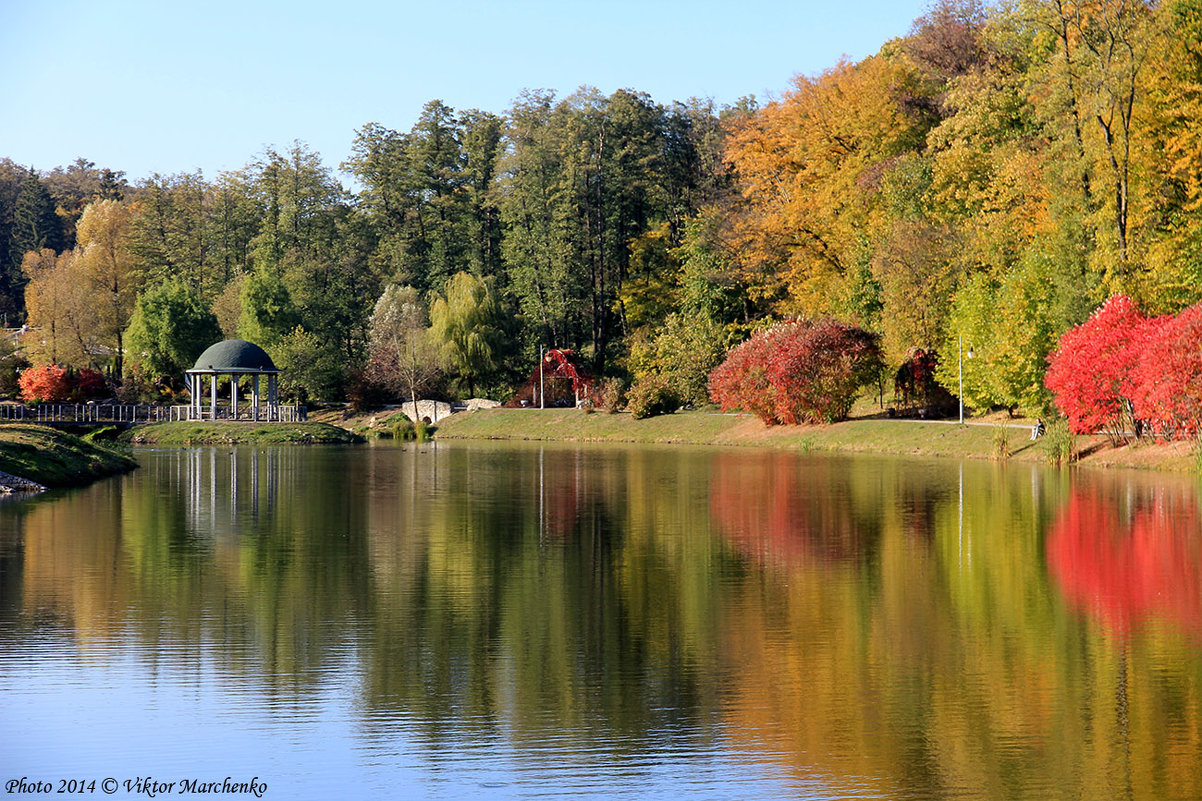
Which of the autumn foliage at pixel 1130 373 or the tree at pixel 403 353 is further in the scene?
the tree at pixel 403 353

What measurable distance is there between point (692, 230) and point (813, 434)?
2025cm

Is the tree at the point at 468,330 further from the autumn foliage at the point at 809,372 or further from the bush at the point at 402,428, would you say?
the autumn foliage at the point at 809,372

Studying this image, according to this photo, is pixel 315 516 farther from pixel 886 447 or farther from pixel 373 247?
pixel 373 247

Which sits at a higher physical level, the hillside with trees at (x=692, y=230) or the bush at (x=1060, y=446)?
the hillside with trees at (x=692, y=230)

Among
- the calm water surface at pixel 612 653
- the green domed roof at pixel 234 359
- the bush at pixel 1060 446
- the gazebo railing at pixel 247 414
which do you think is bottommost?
the calm water surface at pixel 612 653

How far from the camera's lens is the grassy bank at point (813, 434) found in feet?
112

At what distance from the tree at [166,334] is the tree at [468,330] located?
14066 millimetres

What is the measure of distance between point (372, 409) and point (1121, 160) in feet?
140

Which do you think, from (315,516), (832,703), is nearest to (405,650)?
(832,703)

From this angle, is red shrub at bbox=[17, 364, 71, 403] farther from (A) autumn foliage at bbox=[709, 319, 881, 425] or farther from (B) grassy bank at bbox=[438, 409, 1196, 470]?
(A) autumn foliage at bbox=[709, 319, 881, 425]

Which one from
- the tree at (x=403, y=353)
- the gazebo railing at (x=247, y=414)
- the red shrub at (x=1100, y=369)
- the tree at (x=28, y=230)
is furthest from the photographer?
→ the tree at (x=28, y=230)

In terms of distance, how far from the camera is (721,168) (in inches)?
2643

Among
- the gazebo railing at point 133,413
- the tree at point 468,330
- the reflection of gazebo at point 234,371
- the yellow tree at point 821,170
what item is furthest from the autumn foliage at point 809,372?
the gazebo railing at point 133,413

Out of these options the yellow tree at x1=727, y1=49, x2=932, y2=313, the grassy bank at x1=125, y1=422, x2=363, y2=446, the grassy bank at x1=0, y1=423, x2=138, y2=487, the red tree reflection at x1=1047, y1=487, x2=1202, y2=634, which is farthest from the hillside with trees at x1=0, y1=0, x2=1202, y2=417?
the grassy bank at x1=0, y1=423, x2=138, y2=487
